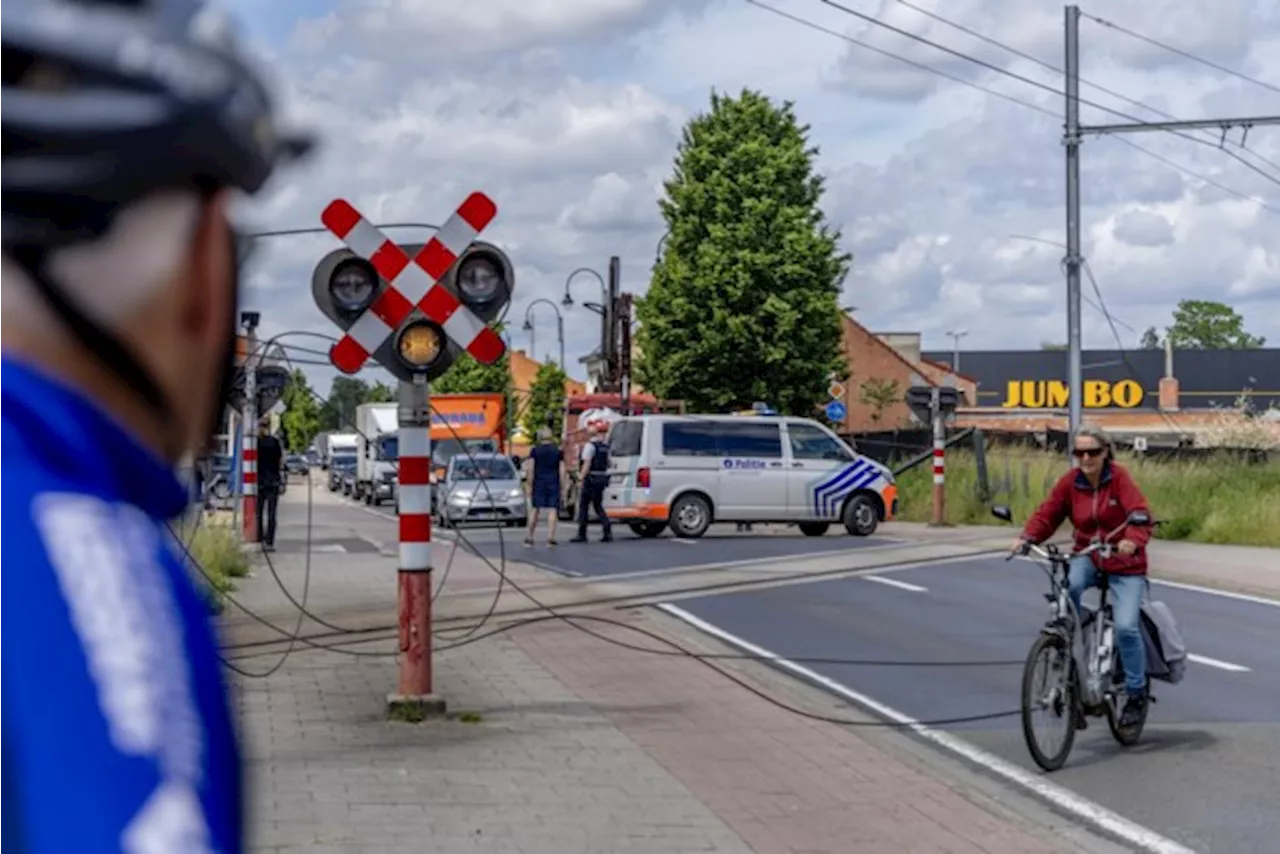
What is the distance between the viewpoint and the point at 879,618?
1638cm

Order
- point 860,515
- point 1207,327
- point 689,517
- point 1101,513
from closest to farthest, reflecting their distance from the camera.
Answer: point 1101,513
point 689,517
point 860,515
point 1207,327

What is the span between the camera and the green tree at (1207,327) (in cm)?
14662

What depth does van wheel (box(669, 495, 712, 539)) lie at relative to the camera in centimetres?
2873

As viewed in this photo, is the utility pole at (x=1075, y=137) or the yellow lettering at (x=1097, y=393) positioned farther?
the yellow lettering at (x=1097, y=393)

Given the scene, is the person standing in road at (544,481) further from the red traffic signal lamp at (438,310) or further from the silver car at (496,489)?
the red traffic signal lamp at (438,310)

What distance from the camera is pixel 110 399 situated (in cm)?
106

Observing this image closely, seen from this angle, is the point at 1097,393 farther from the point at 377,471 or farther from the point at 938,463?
the point at 938,463

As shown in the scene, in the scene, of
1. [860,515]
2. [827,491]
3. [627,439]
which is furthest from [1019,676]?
[627,439]

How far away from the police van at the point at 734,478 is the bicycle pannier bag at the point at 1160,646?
A: 1874 centimetres

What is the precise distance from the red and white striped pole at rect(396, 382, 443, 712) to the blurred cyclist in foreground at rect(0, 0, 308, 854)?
8.33 m

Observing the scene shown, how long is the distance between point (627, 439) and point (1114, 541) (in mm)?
19687

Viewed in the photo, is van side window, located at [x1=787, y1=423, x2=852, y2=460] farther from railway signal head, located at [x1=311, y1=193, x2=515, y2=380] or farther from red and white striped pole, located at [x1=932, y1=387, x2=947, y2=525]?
railway signal head, located at [x1=311, y1=193, x2=515, y2=380]

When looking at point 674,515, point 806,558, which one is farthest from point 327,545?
point 806,558

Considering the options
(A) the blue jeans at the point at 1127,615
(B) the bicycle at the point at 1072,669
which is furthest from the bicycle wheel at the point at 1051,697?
(A) the blue jeans at the point at 1127,615
